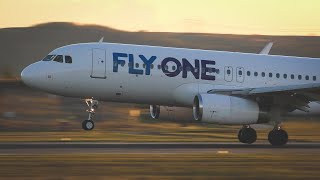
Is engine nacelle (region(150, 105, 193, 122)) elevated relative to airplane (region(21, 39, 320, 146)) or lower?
lower

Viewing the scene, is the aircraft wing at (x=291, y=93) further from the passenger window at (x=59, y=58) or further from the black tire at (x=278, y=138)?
the passenger window at (x=59, y=58)

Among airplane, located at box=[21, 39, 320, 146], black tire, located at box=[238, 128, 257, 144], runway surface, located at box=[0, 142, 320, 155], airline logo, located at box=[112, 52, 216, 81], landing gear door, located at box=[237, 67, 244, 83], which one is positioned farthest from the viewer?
landing gear door, located at box=[237, 67, 244, 83]

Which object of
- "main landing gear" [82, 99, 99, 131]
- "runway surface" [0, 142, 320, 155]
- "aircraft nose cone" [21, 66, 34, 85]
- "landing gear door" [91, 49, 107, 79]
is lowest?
"runway surface" [0, 142, 320, 155]

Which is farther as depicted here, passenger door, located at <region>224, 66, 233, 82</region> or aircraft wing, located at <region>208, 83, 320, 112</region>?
passenger door, located at <region>224, 66, 233, 82</region>

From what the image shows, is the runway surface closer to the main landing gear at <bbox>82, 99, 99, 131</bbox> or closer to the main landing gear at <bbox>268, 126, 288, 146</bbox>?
the main landing gear at <bbox>268, 126, 288, 146</bbox>

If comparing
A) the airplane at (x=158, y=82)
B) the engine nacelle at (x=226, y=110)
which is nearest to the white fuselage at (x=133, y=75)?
the airplane at (x=158, y=82)

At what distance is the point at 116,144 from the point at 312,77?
10509mm

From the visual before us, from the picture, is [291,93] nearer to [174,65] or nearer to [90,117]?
[174,65]

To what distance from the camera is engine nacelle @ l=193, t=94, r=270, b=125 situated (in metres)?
36.7

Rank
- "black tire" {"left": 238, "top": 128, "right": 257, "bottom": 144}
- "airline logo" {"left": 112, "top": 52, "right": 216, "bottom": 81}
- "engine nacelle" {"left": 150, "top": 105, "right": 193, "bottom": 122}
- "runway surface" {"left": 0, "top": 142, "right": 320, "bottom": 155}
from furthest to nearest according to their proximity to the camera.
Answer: "engine nacelle" {"left": 150, "top": 105, "right": 193, "bottom": 122} → "black tire" {"left": 238, "top": 128, "right": 257, "bottom": 144} → "airline logo" {"left": 112, "top": 52, "right": 216, "bottom": 81} → "runway surface" {"left": 0, "top": 142, "right": 320, "bottom": 155}

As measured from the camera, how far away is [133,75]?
3875 cm

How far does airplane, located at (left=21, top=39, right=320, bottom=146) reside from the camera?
37906 millimetres

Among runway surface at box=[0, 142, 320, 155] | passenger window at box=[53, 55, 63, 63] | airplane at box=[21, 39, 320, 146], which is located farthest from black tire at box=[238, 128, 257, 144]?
passenger window at box=[53, 55, 63, 63]

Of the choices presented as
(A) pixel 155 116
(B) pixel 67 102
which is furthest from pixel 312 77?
(B) pixel 67 102
